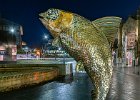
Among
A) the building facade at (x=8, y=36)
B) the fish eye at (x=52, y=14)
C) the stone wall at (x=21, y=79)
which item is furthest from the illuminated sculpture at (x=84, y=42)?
the building facade at (x=8, y=36)

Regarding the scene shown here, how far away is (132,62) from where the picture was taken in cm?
4006

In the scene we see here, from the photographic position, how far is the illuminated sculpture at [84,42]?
4484mm

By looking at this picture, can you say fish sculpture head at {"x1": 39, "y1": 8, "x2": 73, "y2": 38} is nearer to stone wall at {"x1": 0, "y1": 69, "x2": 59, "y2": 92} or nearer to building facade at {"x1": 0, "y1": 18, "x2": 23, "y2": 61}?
stone wall at {"x1": 0, "y1": 69, "x2": 59, "y2": 92}

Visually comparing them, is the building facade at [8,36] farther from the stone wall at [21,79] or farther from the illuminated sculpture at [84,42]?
the illuminated sculpture at [84,42]

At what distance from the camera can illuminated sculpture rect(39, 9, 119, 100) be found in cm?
448

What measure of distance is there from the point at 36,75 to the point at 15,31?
61930 mm

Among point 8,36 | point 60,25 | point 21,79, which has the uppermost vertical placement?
point 8,36

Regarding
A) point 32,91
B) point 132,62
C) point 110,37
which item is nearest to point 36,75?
point 32,91

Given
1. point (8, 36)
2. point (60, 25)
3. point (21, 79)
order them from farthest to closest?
point (8, 36)
point (21, 79)
point (60, 25)

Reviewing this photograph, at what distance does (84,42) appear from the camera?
4.49m

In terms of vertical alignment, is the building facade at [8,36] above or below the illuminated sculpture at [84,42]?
above

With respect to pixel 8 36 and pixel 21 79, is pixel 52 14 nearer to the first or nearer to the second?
pixel 21 79

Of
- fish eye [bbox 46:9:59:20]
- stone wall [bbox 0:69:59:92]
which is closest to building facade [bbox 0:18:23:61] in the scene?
stone wall [bbox 0:69:59:92]

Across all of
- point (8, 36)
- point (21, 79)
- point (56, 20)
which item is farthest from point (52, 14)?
point (8, 36)
